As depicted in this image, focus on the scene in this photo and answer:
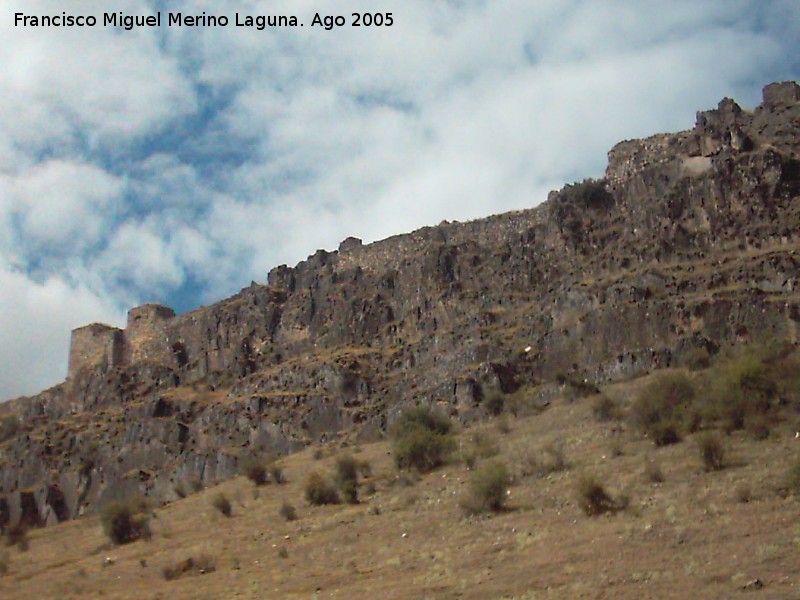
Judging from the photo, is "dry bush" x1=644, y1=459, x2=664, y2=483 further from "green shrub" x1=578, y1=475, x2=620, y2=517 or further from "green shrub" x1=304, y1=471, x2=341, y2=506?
"green shrub" x1=304, y1=471, x2=341, y2=506

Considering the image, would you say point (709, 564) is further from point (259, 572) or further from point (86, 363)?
point (86, 363)

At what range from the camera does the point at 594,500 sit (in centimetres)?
2081

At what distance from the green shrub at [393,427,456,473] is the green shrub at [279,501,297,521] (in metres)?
4.62

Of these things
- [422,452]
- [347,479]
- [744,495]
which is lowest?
[744,495]

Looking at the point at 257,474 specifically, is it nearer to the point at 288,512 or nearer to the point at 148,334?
the point at 288,512

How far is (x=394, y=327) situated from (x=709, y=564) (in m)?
37.4

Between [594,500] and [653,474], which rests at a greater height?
[653,474]

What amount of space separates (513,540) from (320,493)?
35.2 feet

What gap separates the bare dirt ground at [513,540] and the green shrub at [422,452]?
735 millimetres

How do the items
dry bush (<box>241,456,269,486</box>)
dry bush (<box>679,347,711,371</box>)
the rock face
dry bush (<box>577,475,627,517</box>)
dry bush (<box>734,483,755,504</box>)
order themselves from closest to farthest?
dry bush (<box>734,483,755,504</box>) < dry bush (<box>577,475,627,517</box>) < dry bush (<box>679,347,711,371</box>) < dry bush (<box>241,456,269,486</box>) < the rock face

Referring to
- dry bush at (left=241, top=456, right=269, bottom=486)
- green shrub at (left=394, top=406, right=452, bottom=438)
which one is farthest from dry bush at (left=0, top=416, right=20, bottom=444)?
green shrub at (left=394, top=406, right=452, bottom=438)

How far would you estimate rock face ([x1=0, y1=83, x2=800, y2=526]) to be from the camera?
3938 cm

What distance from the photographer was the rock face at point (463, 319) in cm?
3938

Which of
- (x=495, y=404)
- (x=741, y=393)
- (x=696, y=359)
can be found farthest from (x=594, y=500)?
(x=495, y=404)
